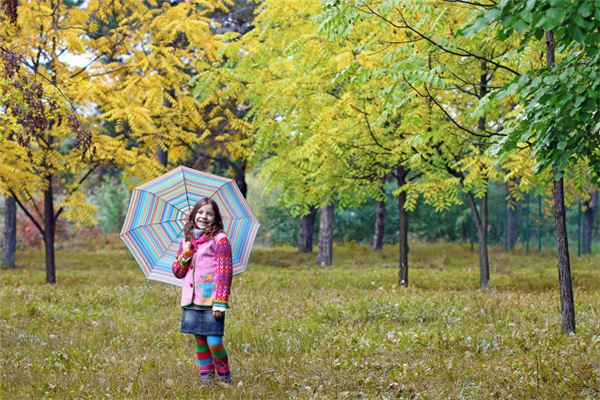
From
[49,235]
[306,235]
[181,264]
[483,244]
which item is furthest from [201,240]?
[306,235]

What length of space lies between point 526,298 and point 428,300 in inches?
76.0

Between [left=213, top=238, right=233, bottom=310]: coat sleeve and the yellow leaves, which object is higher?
the yellow leaves

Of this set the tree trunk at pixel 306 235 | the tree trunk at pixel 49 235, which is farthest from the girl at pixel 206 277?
the tree trunk at pixel 306 235

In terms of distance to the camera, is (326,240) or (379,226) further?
(379,226)

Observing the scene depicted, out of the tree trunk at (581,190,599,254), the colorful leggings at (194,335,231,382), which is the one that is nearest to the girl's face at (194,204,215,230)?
the colorful leggings at (194,335,231,382)

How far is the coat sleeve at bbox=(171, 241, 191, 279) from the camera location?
700 cm

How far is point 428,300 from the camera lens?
1202cm

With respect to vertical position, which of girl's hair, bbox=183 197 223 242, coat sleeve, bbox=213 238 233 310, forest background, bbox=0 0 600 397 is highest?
forest background, bbox=0 0 600 397

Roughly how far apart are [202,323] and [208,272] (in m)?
0.49

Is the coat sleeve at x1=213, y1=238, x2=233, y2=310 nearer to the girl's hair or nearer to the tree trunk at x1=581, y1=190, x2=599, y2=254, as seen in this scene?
the girl's hair

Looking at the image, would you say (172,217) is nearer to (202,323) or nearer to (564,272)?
(202,323)

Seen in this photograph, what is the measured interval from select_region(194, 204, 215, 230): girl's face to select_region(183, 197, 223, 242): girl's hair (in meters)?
0.03

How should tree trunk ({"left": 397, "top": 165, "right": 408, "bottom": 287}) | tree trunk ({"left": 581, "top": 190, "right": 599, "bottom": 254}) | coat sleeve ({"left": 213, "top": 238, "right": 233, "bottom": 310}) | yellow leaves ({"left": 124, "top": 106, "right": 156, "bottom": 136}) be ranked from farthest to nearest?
tree trunk ({"left": 581, "top": 190, "right": 599, "bottom": 254}) < tree trunk ({"left": 397, "top": 165, "right": 408, "bottom": 287}) < yellow leaves ({"left": 124, "top": 106, "right": 156, "bottom": 136}) < coat sleeve ({"left": 213, "top": 238, "right": 233, "bottom": 310})

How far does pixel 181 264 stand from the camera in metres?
7.01
